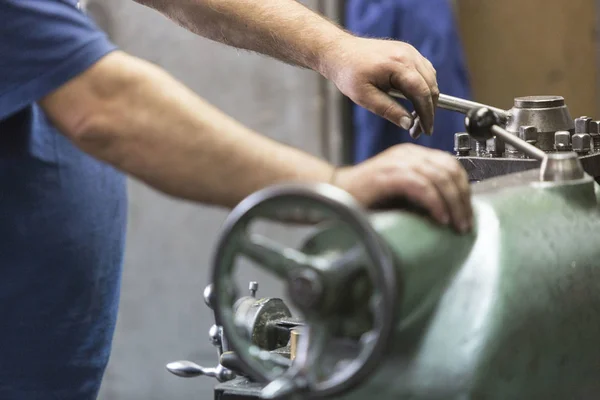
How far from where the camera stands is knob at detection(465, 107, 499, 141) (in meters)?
0.91

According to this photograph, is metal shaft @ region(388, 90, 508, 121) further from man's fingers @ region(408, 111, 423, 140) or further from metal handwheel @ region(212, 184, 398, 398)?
metal handwheel @ region(212, 184, 398, 398)

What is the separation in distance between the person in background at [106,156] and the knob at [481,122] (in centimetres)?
16

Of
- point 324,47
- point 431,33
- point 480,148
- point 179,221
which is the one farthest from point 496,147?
point 179,221

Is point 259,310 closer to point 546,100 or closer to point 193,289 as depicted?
point 546,100

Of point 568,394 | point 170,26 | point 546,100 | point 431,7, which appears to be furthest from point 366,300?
point 170,26

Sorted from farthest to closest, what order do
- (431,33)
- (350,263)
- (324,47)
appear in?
(431,33) → (324,47) → (350,263)

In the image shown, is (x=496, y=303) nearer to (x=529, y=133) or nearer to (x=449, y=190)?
(x=449, y=190)

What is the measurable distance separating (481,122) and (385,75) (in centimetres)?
31

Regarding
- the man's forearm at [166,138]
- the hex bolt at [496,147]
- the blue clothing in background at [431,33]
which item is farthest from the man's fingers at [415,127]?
the blue clothing in background at [431,33]

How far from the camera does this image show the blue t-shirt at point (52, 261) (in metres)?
1.12

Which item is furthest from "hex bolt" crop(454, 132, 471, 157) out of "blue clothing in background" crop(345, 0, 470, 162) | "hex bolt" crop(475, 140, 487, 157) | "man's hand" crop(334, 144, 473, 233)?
"blue clothing in background" crop(345, 0, 470, 162)

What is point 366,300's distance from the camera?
2.28ft

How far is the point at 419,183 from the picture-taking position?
737mm

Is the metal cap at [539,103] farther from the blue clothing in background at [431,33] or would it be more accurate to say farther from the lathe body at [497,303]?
the blue clothing in background at [431,33]
